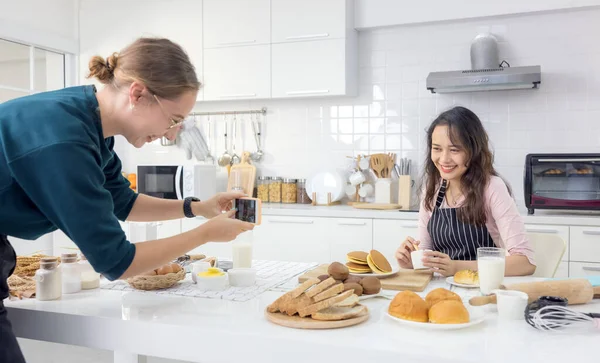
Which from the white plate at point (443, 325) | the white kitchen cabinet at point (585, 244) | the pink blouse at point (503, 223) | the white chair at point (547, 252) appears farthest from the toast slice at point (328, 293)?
the white kitchen cabinet at point (585, 244)

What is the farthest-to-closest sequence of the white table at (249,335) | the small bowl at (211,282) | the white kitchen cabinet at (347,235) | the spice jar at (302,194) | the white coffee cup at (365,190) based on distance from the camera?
the spice jar at (302,194)
the white coffee cup at (365,190)
the white kitchen cabinet at (347,235)
the small bowl at (211,282)
the white table at (249,335)

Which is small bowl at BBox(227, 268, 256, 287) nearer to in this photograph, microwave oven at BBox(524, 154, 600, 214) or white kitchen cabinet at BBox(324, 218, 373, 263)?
white kitchen cabinet at BBox(324, 218, 373, 263)

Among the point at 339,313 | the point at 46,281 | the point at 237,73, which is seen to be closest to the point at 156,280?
the point at 46,281

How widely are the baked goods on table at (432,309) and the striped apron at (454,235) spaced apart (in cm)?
92

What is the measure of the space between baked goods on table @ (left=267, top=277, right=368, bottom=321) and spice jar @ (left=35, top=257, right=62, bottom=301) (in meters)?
0.67

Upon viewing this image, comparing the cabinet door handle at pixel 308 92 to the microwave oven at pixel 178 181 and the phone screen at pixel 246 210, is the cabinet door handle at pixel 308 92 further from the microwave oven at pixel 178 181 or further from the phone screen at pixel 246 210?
the phone screen at pixel 246 210

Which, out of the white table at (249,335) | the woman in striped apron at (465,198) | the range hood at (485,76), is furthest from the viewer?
the range hood at (485,76)

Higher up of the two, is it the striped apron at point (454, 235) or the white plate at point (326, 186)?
the white plate at point (326, 186)

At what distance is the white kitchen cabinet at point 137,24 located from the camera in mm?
4527

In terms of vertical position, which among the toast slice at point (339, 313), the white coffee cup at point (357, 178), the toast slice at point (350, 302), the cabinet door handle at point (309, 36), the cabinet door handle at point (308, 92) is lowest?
the toast slice at point (339, 313)

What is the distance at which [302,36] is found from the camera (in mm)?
4168

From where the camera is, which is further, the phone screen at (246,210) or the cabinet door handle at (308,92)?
the cabinet door handle at (308,92)

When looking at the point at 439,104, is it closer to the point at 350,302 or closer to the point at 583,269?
the point at 583,269

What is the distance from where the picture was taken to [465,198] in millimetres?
2340
